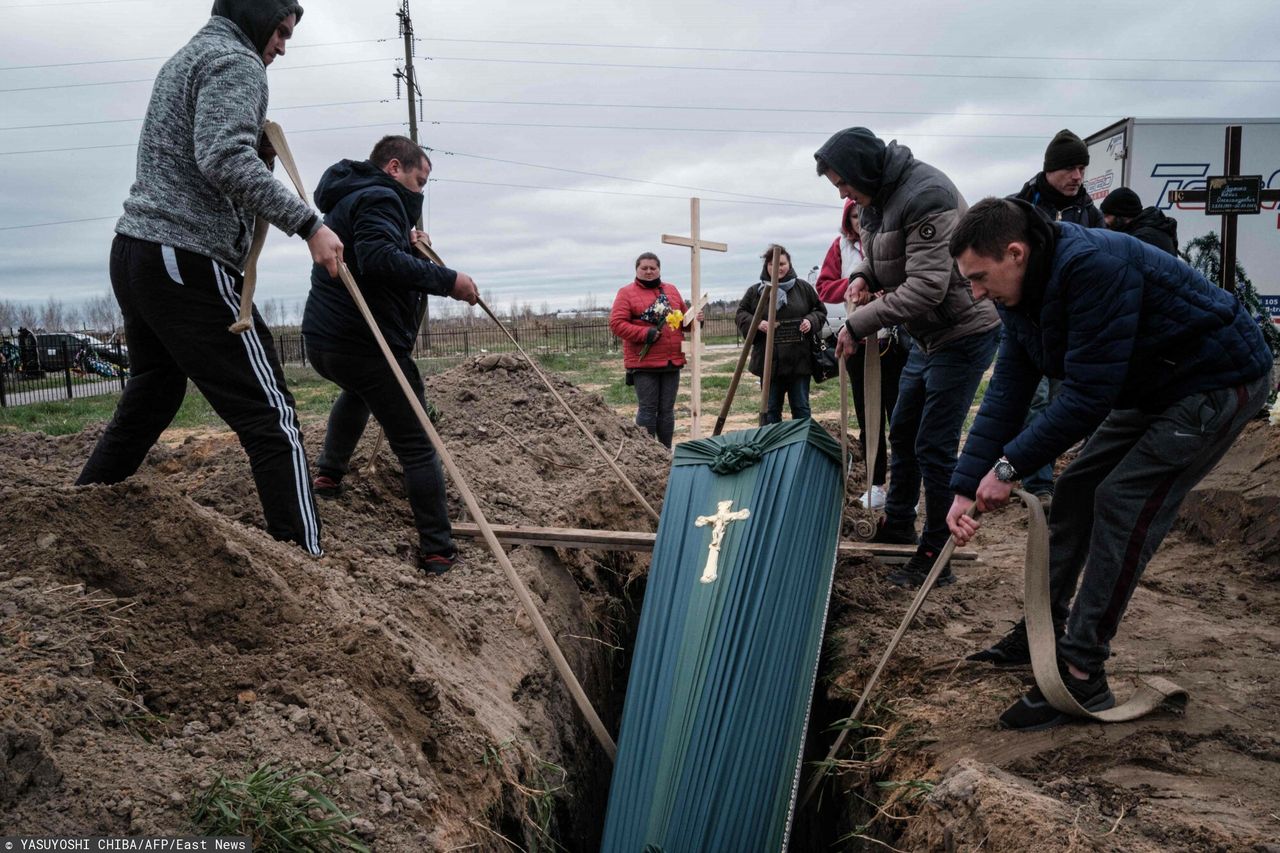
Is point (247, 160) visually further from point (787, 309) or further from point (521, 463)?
point (787, 309)

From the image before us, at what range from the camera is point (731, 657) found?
2.62m

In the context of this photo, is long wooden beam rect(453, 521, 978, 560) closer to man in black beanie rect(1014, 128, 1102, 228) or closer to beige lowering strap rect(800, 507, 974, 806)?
beige lowering strap rect(800, 507, 974, 806)

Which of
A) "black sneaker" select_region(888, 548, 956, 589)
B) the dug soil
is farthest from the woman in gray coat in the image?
the dug soil

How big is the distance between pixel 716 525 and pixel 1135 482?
1.25 m

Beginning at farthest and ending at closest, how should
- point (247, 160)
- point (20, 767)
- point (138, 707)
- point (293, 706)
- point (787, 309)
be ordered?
point (787, 309) → point (247, 160) → point (293, 706) → point (138, 707) → point (20, 767)

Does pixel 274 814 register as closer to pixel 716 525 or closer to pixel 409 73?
pixel 716 525

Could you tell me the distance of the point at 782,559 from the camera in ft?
9.43

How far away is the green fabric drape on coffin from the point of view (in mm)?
2438

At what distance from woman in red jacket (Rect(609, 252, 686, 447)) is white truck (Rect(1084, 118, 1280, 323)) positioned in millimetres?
5305

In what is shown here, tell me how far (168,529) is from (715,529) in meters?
1.65

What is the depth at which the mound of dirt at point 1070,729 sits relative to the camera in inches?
80.3

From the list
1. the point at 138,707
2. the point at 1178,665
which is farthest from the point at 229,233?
the point at 1178,665

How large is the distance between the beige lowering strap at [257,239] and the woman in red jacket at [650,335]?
3483 mm

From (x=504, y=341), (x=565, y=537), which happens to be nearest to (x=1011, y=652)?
(x=565, y=537)
